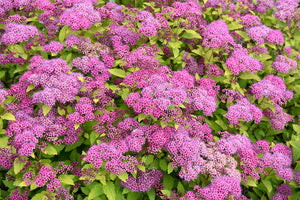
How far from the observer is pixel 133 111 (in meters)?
3.96

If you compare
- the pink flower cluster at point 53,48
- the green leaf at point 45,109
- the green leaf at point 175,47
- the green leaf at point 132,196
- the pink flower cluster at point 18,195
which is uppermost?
the green leaf at point 175,47

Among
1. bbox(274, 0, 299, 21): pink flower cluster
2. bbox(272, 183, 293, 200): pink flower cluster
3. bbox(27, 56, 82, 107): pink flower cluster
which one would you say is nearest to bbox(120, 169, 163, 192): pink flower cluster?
bbox(27, 56, 82, 107): pink flower cluster

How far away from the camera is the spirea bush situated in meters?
3.40

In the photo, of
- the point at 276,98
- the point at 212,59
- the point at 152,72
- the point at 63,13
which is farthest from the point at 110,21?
the point at 276,98

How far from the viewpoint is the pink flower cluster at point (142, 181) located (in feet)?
11.6

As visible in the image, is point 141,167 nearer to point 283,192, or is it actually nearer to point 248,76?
point 283,192

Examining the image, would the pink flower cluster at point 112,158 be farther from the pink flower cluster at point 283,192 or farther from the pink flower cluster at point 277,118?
the pink flower cluster at point 277,118

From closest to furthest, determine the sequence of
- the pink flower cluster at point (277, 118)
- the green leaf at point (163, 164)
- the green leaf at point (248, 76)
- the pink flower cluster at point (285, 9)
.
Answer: the green leaf at point (163, 164) → the pink flower cluster at point (277, 118) → the green leaf at point (248, 76) → the pink flower cluster at point (285, 9)

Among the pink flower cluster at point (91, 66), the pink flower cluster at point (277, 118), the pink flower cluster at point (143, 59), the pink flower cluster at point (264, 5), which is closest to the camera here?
the pink flower cluster at point (143, 59)

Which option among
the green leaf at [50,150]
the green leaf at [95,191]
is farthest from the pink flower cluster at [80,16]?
the green leaf at [95,191]

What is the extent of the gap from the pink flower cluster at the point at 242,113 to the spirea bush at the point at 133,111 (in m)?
0.02

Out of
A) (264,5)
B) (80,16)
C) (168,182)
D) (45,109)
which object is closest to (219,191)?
(168,182)

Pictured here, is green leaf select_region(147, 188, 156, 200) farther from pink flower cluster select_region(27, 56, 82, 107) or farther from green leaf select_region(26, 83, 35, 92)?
green leaf select_region(26, 83, 35, 92)

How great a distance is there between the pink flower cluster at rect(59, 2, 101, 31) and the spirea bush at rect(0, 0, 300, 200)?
0.02 meters
